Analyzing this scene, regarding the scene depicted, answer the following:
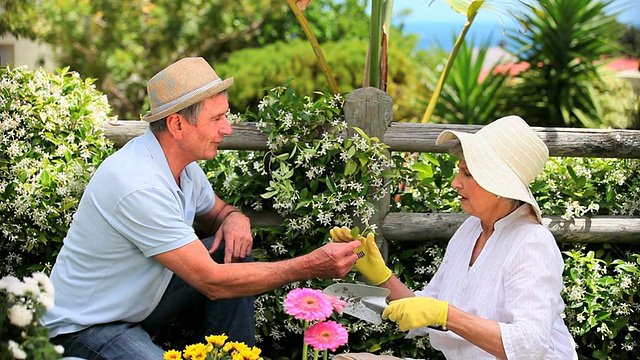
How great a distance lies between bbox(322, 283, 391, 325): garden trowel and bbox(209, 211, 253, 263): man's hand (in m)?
0.38

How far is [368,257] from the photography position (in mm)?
2549

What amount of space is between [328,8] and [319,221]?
293 inches

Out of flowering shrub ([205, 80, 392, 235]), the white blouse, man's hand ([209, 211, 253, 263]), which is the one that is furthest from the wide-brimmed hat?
man's hand ([209, 211, 253, 263])

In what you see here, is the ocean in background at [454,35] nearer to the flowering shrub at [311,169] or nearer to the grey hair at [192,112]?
the flowering shrub at [311,169]

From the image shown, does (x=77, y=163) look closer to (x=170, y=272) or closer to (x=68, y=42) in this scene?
(x=170, y=272)

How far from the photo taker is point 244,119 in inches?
128

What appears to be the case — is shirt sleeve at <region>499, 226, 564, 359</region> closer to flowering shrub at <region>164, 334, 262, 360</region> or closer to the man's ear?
flowering shrub at <region>164, 334, 262, 360</region>

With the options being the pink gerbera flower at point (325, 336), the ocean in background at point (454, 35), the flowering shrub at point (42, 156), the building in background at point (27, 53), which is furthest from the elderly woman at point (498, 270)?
the building in background at point (27, 53)

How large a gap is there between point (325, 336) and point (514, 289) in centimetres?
60

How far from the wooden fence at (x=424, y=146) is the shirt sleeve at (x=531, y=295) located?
0.94 meters

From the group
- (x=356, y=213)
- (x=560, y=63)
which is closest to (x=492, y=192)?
(x=356, y=213)

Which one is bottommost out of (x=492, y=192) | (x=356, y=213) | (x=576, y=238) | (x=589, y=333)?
(x=589, y=333)

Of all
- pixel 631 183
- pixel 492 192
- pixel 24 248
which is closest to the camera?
pixel 492 192

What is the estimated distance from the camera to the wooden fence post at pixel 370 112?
311 centimetres
